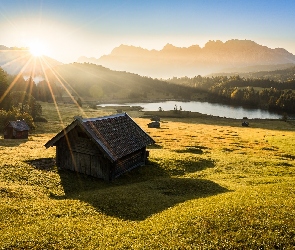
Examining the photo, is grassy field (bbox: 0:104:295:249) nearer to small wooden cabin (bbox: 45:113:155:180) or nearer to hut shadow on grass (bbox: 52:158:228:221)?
hut shadow on grass (bbox: 52:158:228:221)

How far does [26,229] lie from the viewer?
639 inches

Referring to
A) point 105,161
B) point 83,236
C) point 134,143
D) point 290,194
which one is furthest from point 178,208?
point 134,143

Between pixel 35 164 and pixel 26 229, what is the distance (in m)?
18.7

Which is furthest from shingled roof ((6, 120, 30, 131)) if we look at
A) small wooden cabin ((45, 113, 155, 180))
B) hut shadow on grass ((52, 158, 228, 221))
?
hut shadow on grass ((52, 158, 228, 221))

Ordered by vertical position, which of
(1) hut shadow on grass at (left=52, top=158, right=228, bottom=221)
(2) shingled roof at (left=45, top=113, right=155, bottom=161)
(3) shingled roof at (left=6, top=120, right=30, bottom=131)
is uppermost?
(2) shingled roof at (left=45, top=113, right=155, bottom=161)

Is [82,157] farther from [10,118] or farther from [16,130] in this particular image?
[10,118]

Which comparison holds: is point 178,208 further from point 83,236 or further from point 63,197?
point 63,197

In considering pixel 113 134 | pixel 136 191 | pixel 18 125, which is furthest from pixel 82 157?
pixel 18 125

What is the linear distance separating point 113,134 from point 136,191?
A: 9106mm

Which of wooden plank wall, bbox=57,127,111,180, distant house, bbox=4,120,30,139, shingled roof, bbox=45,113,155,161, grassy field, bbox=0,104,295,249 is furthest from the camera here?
distant house, bbox=4,120,30,139

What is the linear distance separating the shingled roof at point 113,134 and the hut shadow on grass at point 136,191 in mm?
3373

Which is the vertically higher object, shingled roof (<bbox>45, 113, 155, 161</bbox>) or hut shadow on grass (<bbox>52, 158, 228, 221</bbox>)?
shingled roof (<bbox>45, 113, 155, 161</bbox>)

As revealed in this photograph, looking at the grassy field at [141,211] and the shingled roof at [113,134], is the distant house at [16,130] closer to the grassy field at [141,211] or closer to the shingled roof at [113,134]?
the grassy field at [141,211]

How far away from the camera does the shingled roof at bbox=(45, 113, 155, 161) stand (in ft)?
98.2
